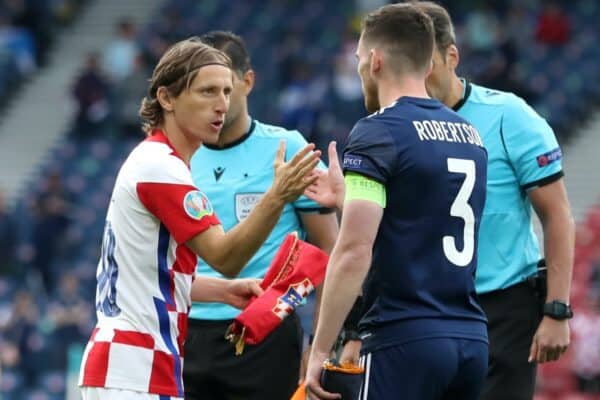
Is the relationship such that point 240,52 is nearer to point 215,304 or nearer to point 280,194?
point 215,304

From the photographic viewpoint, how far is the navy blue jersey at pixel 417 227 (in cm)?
531

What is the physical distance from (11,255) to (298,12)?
19.2 feet

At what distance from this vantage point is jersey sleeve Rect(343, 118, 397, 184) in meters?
5.25

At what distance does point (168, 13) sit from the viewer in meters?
22.0

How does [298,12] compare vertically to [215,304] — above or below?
above

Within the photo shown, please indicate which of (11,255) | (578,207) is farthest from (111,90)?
(578,207)

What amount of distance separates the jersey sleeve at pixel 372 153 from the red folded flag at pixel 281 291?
2.34ft

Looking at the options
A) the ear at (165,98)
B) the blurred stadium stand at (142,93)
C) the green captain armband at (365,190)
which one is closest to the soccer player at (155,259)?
the ear at (165,98)

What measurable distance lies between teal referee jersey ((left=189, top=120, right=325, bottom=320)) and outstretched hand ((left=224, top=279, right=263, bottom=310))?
658mm

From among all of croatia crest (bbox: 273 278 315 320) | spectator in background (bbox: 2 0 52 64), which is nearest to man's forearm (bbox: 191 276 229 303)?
croatia crest (bbox: 273 278 315 320)

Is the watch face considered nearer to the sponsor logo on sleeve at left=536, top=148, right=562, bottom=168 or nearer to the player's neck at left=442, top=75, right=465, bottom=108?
the sponsor logo on sleeve at left=536, top=148, right=562, bottom=168

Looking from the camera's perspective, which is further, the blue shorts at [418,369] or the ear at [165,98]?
the ear at [165,98]

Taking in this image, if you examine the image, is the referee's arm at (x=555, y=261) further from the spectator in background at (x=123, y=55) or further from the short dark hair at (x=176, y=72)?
the spectator in background at (x=123, y=55)

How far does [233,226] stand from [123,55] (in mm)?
14219
